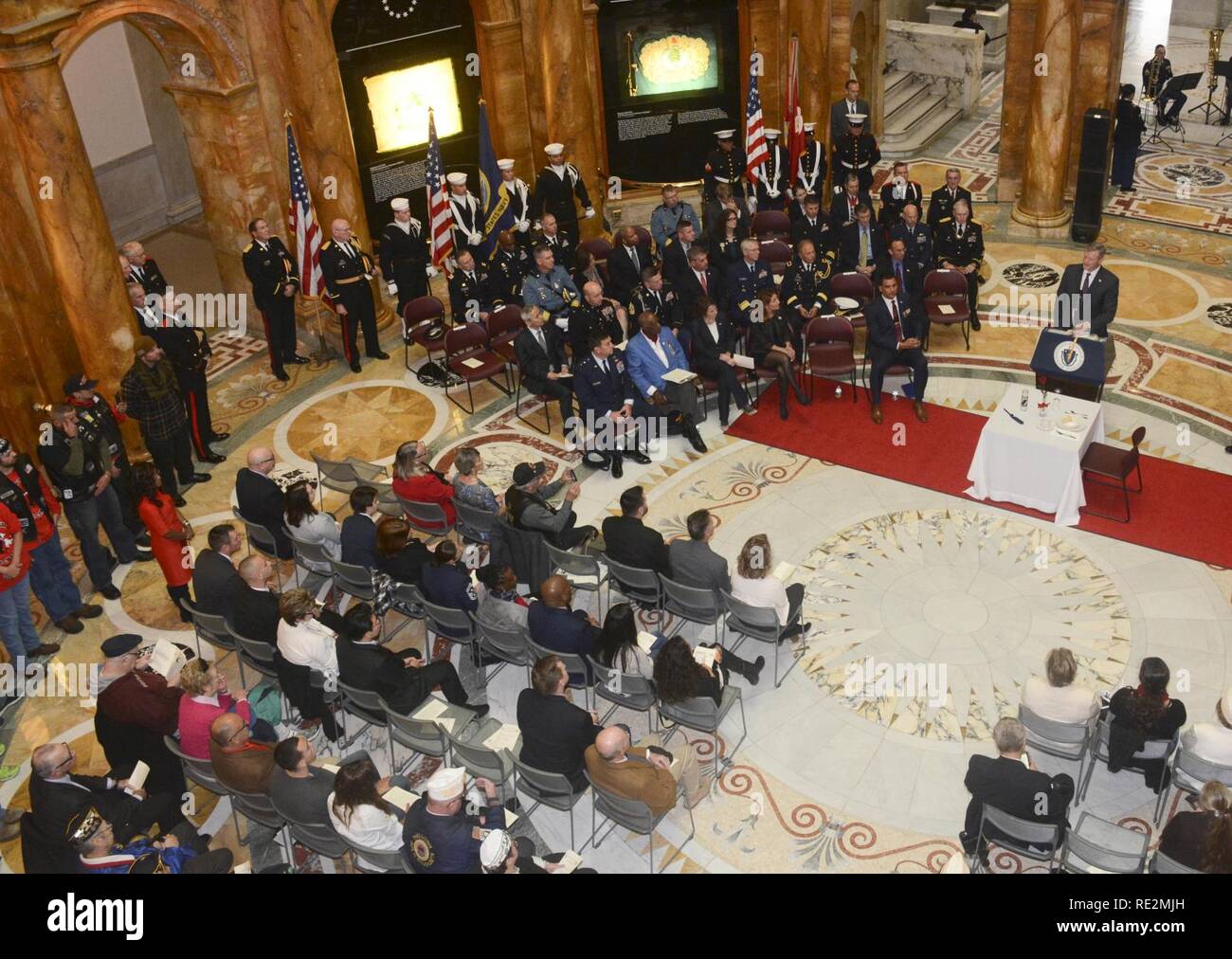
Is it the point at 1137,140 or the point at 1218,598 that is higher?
the point at 1137,140

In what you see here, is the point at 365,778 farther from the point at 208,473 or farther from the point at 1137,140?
the point at 1137,140

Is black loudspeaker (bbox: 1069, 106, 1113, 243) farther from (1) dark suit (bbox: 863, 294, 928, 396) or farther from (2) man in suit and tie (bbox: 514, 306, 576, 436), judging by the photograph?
(2) man in suit and tie (bbox: 514, 306, 576, 436)

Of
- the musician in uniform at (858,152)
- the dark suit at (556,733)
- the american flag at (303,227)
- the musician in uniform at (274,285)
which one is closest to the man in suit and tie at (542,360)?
the american flag at (303,227)

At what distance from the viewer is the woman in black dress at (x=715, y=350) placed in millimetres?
11977

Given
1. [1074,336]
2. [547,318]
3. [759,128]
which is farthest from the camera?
[759,128]

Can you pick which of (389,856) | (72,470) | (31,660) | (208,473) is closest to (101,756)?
(31,660)

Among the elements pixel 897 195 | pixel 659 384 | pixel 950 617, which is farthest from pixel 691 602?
pixel 897 195

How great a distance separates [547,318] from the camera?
41.4 feet

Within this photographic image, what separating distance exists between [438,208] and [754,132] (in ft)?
13.2

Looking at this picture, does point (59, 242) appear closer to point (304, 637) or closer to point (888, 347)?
point (304, 637)

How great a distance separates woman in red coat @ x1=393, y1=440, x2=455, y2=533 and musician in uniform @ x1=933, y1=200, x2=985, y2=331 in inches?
255

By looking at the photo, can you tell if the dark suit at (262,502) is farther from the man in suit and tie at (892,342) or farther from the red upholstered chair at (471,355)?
the man in suit and tie at (892,342)

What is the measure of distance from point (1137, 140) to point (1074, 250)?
2276 mm

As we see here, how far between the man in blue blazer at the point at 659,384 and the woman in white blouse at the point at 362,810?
560 centimetres
